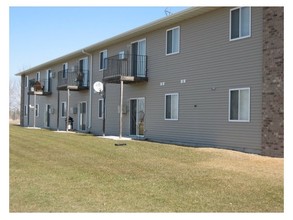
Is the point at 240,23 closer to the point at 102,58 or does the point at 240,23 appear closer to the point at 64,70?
the point at 102,58

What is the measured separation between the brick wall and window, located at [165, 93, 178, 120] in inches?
199

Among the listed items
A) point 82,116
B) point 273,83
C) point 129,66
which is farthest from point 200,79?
point 82,116

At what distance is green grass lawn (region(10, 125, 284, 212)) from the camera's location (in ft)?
22.4

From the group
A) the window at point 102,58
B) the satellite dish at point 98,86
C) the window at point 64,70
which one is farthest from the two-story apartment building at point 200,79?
the window at point 64,70

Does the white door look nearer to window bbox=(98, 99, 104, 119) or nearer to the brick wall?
window bbox=(98, 99, 104, 119)

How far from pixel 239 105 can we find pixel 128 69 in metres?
7.58

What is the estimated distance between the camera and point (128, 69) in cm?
1983

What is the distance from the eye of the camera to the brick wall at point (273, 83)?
11.9 m

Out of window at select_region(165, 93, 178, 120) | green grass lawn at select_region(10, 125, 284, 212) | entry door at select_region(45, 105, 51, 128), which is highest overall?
window at select_region(165, 93, 178, 120)

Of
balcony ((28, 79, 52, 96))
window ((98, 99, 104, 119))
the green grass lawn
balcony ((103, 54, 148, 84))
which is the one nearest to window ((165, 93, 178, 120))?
balcony ((103, 54, 148, 84))

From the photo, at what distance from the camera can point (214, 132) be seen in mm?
14602

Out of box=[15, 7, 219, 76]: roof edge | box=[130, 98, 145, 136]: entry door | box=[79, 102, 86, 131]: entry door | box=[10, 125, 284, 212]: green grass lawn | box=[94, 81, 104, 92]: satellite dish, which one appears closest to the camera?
box=[10, 125, 284, 212]: green grass lawn

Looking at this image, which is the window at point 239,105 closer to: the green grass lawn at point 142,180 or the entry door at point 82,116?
the green grass lawn at point 142,180
